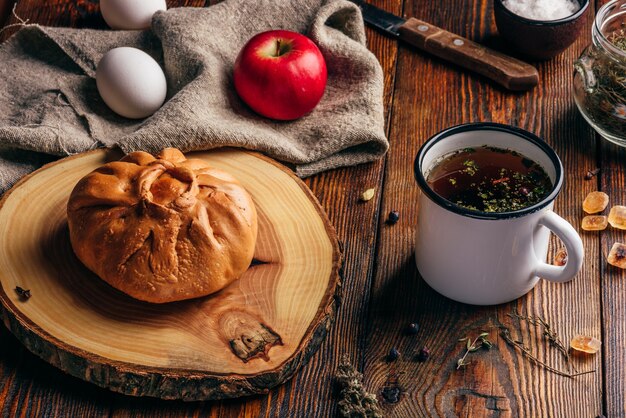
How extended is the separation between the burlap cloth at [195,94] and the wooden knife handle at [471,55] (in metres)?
0.14

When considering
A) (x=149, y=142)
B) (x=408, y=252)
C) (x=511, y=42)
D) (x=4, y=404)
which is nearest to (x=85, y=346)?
(x=4, y=404)

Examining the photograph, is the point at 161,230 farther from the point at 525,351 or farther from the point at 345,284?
the point at 525,351

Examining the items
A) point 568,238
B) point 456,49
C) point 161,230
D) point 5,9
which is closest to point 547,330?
point 568,238

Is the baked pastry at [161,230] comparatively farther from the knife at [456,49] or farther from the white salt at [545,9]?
the white salt at [545,9]

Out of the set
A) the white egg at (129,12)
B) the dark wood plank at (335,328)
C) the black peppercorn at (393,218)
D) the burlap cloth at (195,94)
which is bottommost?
the dark wood plank at (335,328)

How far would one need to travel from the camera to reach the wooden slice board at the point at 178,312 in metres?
1.23

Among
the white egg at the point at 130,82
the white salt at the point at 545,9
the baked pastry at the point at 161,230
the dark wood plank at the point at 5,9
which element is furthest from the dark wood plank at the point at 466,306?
the dark wood plank at the point at 5,9

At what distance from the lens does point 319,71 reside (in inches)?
67.4

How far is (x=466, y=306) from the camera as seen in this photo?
1395 millimetres

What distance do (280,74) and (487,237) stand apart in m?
0.62

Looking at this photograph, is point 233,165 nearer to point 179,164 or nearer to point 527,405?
point 179,164

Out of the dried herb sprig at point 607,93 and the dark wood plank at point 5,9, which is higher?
the dried herb sprig at point 607,93

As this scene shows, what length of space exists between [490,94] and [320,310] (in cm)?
75

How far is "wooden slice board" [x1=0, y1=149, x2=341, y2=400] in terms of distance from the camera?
1233mm
